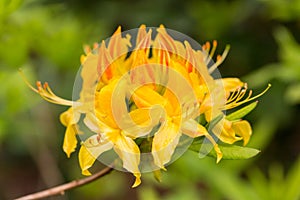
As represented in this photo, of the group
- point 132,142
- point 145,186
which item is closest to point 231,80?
point 132,142

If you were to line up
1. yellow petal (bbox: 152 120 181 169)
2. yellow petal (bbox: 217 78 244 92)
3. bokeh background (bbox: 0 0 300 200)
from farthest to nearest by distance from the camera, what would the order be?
bokeh background (bbox: 0 0 300 200) → yellow petal (bbox: 217 78 244 92) → yellow petal (bbox: 152 120 181 169)

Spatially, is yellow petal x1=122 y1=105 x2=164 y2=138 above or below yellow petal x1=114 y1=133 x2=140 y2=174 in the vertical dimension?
above

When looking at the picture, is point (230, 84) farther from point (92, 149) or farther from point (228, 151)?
point (92, 149)

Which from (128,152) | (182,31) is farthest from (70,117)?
(182,31)

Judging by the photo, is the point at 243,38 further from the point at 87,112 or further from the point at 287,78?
the point at 87,112

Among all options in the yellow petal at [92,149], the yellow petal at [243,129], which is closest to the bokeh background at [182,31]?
the yellow petal at [92,149]

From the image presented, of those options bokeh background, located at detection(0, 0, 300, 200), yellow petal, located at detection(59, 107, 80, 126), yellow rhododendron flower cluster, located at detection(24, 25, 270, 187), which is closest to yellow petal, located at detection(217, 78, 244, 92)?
yellow rhododendron flower cluster, located at detection(24, 25, 270, 187)

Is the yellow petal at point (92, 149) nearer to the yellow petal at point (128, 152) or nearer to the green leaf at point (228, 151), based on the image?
the yellow petal at point (128, 152)

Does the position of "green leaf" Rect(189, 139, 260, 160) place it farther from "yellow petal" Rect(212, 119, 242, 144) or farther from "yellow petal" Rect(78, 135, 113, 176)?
"yellow petal" Rect(78, 135, 113, 176)
